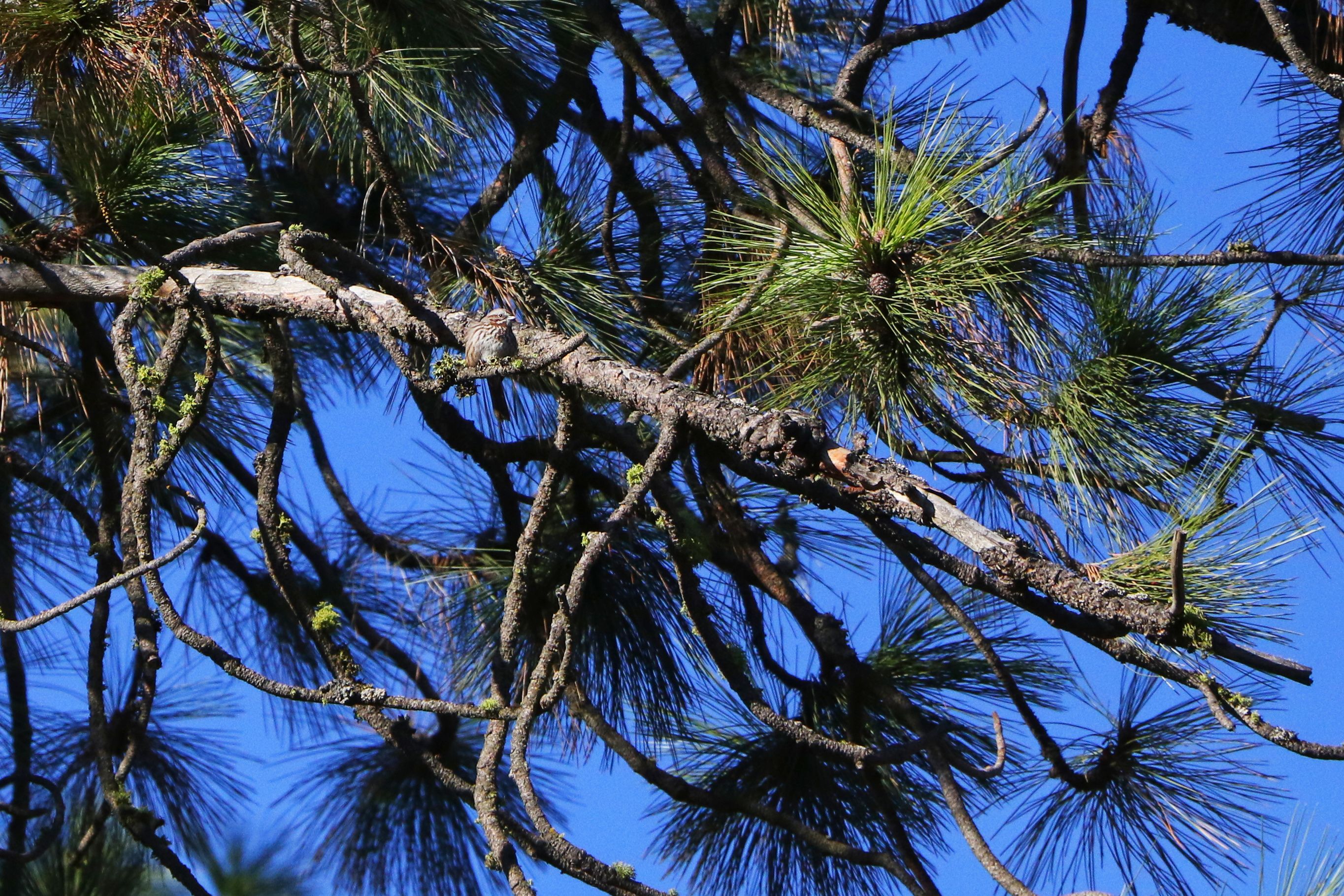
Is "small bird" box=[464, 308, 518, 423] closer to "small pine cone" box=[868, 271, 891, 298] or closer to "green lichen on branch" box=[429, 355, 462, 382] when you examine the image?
"green lichen on branch" box=[429, 355, 462, 382]

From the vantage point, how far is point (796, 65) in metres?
2.54

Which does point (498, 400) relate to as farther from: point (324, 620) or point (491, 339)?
point (324, 620)

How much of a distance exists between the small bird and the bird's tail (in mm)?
446

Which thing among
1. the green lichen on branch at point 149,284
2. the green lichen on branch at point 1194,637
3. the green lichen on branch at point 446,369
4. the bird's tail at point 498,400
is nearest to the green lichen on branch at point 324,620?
the green lichen on branch at point 446,369

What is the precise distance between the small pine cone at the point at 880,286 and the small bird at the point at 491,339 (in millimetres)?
360

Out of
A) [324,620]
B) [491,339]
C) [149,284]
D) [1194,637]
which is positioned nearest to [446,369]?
[491,339]

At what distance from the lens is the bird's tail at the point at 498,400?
5.70 ft

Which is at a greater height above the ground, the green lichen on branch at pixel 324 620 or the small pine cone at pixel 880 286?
the small pine cone at pixel 880 286

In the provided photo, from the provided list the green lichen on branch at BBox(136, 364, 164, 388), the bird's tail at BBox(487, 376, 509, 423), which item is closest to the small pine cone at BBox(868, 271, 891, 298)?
the bird's tail at BBox(487, 376, 509, 423)

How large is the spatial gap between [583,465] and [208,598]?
1.08 meters

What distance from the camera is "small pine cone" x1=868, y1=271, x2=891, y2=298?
51.2 inches

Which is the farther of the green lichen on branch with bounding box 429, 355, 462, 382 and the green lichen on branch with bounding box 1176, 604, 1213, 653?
the green lichen on branch with bounding box 429, 355, 462, 382

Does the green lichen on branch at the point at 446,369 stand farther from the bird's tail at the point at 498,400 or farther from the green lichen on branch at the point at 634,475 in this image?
the bird's tail at the point at 498,400

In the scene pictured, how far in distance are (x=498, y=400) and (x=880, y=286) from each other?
650 millimetres
